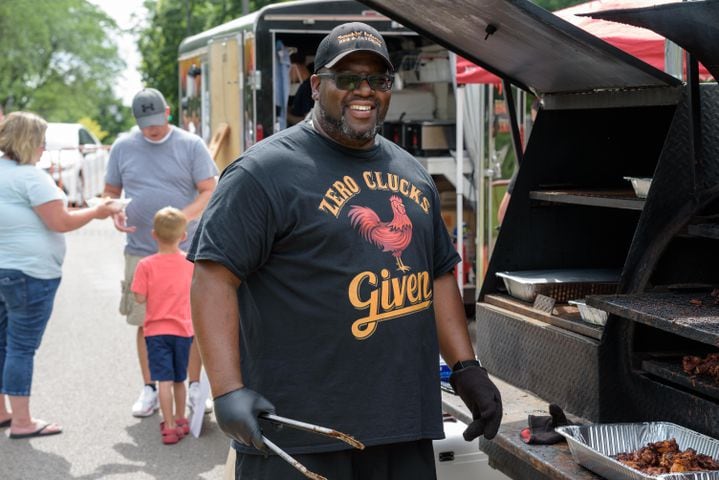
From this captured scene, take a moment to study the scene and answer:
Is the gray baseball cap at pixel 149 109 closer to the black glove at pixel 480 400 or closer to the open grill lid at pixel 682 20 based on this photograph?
the black glove at pixel 480 400

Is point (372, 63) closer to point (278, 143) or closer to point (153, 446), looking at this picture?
point (278, 143)

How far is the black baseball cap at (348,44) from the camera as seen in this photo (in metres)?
3.32

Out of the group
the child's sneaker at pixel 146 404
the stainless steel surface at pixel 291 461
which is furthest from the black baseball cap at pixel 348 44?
the child's sneaker at pixel 146 404

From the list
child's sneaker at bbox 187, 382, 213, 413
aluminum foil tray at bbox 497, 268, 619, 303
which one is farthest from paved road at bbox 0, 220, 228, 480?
aluminum foil tray at bbox 497, 268, 619, 303

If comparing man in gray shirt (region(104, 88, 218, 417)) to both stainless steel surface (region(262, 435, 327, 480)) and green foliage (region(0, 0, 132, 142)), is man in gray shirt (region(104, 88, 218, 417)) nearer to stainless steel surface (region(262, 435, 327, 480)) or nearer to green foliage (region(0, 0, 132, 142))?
stainless steel surface (region(262, 435, 327, 480))

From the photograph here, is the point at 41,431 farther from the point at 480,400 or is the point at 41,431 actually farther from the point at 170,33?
the point at 170,33

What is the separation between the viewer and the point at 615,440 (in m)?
3.64

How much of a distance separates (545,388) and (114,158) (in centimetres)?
412

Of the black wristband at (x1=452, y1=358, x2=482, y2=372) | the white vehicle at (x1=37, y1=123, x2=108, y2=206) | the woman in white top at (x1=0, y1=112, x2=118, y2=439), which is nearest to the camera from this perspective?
the black wristband at (x1=452, y1=358, x2=482, y2=372)

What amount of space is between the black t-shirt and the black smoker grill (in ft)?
2.66

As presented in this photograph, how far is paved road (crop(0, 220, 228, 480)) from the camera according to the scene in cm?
638

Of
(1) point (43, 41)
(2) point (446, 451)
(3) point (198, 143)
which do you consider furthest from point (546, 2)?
(1) point (43, 41)

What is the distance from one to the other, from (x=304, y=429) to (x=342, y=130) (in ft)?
2.96

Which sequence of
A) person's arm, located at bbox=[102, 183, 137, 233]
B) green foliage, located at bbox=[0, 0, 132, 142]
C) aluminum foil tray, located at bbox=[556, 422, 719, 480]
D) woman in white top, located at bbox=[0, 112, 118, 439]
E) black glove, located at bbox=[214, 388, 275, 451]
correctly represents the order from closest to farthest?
1. black glove, located at bbox=[214, 388, 275, 451]
2. aluminum foil tray, located at bbox=[556, 422, 719, 480]
3. woman in white top, located at bbox=[0, 112, 118, 439]
4. person's arm, located at bbox=[102, 183, 137, 233]
5. green foliage, located at bbox=[0, 0, 132, 142]
